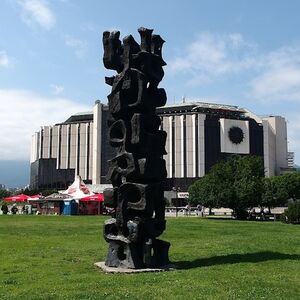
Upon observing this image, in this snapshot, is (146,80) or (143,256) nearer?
(143,256)

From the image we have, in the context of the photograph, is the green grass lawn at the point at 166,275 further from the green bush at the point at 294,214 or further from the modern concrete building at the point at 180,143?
the modern concrete building at the point at 180,143

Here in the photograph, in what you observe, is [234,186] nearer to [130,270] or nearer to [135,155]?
[135,155]

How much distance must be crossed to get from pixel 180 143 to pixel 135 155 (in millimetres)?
107856

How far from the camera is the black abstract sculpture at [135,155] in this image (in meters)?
14.4

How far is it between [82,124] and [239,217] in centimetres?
8819

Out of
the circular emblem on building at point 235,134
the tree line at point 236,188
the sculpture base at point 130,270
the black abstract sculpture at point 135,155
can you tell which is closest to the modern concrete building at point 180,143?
the circular emblem on building at point 235,134

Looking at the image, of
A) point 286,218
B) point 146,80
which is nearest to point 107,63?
point 146,80

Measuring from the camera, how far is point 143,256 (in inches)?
563

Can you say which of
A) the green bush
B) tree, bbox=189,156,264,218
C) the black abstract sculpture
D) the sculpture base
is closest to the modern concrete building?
tree, bbox=189,156,264,218

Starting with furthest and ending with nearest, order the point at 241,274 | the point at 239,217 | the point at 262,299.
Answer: the point at 239,217, the point at 241,274, the point at 262,299

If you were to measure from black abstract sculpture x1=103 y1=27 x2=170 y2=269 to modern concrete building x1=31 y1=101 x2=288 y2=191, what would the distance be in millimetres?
105158

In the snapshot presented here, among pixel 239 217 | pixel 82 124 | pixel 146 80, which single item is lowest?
pixel 239 217

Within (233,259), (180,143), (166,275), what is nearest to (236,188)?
(233,259)

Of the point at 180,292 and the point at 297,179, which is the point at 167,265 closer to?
the point at 180,292
